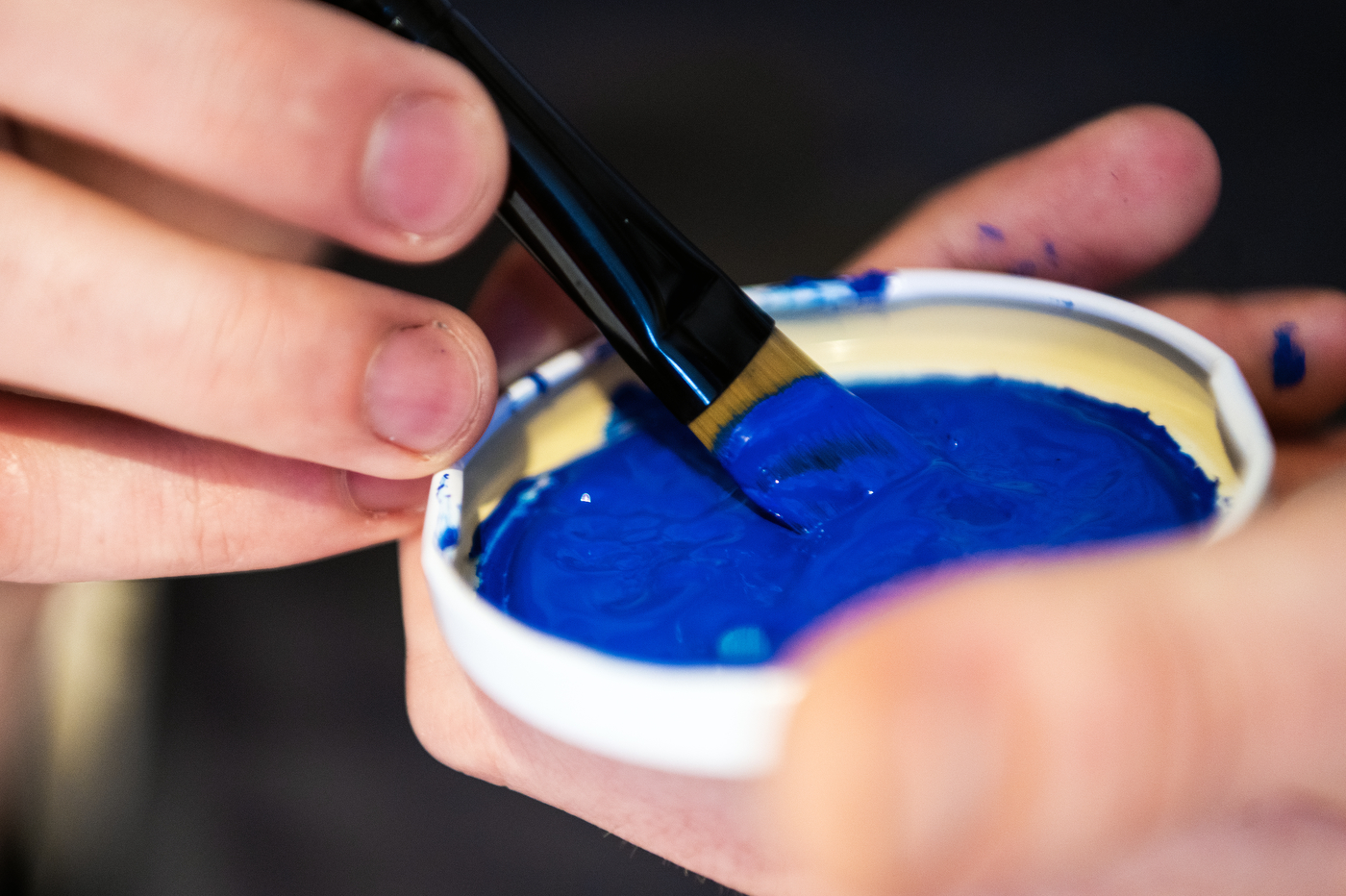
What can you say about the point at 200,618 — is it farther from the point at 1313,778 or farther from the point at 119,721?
the point at 1313,778

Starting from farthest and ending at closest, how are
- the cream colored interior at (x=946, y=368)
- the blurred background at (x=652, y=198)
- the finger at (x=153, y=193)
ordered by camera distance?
the blurred background at (x=652, y=198), the finger at (x=153, y=193), the cream colored interior at (x=946, y=368)

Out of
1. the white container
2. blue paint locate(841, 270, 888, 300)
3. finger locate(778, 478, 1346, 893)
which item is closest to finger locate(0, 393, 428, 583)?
the white container

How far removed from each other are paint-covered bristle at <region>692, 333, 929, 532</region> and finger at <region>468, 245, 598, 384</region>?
0.23m

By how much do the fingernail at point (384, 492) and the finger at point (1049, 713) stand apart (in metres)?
0.46

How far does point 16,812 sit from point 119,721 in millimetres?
135

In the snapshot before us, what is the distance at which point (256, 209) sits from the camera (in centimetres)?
55

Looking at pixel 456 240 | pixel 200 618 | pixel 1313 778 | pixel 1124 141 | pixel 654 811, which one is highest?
pixel 1124 141

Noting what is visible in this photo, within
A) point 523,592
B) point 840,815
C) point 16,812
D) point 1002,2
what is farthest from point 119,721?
point 1002,2

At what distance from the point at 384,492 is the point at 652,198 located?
1.71 feet

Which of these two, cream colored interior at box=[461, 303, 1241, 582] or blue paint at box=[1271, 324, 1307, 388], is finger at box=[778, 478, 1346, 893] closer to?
cream colored interior at box=[461, 303, 1241, 582]

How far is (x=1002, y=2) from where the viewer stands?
936 mm

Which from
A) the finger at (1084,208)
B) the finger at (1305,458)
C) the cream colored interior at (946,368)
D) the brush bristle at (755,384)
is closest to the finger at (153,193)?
the cream colored interior at (946,368)

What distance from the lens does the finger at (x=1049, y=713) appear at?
0.25m

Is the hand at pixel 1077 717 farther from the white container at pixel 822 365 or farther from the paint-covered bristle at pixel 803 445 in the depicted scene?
the paint-covered bristle at pixel 803 445
